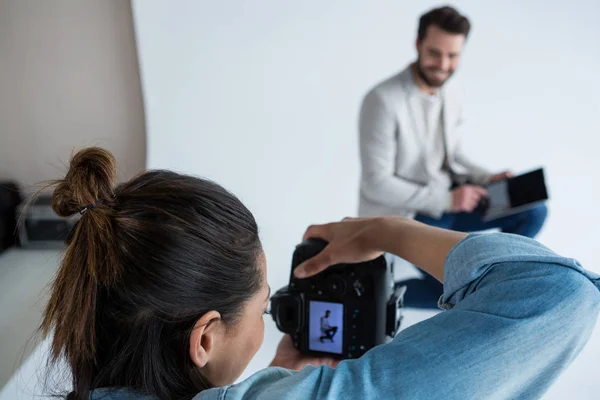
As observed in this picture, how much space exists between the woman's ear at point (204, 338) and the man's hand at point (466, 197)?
1.57 metres

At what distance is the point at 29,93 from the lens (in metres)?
2.61

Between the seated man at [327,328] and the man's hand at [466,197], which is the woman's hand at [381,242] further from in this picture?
the man's hand at [466,197]

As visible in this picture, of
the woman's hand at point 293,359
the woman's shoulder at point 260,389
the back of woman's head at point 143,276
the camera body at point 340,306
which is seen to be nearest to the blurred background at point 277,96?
the woman's hand at point 293,359

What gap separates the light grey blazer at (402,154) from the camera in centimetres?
213

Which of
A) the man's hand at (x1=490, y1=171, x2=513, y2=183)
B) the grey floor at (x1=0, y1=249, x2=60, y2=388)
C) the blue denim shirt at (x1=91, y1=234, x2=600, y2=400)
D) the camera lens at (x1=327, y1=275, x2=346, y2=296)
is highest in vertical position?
the blue denim shirt at (x1=91, y1=234, x2=600, y2=400)

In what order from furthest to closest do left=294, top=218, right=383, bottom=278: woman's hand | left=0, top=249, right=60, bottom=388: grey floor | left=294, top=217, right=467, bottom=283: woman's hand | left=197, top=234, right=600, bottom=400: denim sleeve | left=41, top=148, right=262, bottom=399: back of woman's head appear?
left=0, top=249, right=60, bottom=388: grey floor < left=294, top=218, right=383, bottom=278: woman's hand < left=294, top=217, right=467, bottom=283: woman's hand < left=41, top=148, right=262, bottom=399: back of woman's head < left=197, top=234, right=600, bottom=400: denim sleeve

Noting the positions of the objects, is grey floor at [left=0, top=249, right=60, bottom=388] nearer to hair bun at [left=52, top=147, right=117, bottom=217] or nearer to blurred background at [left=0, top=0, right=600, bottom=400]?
blurred background at [left=0, top=0, right=600, bottom=400]

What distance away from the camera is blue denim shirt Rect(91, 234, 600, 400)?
618 millimetres

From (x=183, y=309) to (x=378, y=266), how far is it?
43cm

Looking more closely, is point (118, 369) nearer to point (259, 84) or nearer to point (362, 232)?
point (362, 232)

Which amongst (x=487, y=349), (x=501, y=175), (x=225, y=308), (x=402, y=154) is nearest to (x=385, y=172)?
(x=402, y=154)

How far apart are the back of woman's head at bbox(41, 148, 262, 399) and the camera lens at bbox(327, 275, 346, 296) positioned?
296 millimetres

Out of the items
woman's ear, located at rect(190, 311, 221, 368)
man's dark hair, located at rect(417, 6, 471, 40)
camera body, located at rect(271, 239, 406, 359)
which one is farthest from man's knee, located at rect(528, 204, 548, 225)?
woman's ear, located at rect(190, 311, 221, 368)

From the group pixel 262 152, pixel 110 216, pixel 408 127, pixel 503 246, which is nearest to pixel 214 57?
pixel 262 152
